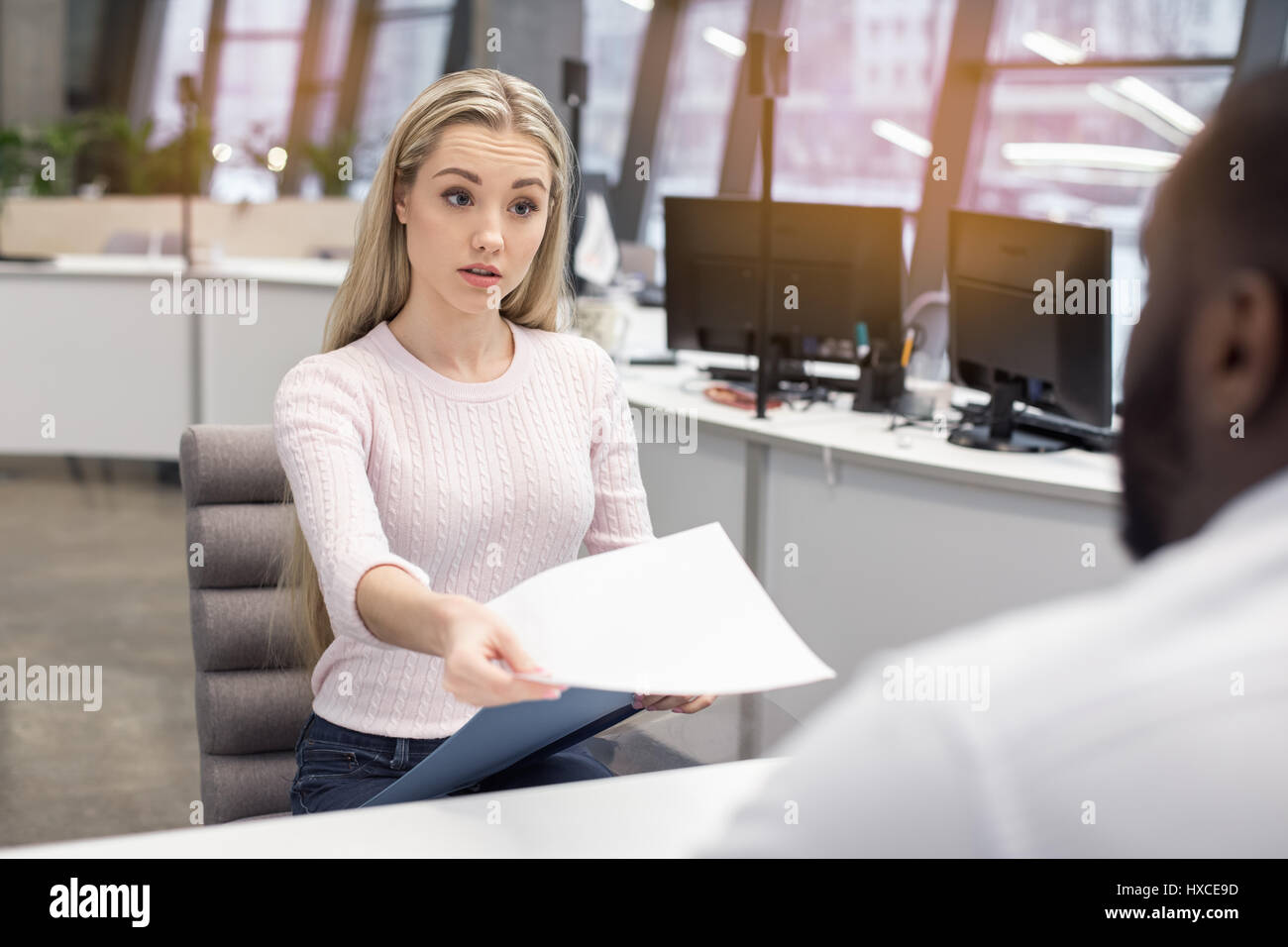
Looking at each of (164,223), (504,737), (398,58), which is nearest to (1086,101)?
(164,223)

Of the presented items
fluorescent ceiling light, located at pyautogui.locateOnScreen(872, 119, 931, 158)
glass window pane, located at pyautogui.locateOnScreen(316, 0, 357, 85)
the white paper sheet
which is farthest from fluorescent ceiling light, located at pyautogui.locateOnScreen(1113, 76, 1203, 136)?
glass window pane, located at pyautogui.locateOnScreen(316, 0, 357, 85)

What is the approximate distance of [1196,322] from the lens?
0.41 metres

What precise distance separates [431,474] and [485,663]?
528 mm

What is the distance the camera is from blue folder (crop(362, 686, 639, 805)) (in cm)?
108

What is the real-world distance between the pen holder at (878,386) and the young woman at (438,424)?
66.9 inches

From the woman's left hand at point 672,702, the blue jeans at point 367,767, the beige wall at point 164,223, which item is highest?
the beige wall at point 164,223

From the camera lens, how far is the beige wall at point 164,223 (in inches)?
259

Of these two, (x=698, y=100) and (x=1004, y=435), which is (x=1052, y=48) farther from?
(x=1004, y=435)

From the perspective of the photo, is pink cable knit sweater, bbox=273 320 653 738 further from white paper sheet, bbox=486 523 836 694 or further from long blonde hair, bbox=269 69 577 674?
white paper sheet, bbox=486 523 836 694

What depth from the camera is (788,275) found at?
11.2ft

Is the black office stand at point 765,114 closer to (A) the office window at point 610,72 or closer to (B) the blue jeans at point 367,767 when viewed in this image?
(B) the blue jeans at point 367,767

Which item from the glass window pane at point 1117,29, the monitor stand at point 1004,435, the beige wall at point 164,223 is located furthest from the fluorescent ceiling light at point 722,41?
the monitor stand at point 1004,435

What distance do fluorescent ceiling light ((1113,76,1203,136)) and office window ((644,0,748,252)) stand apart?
107 inches
